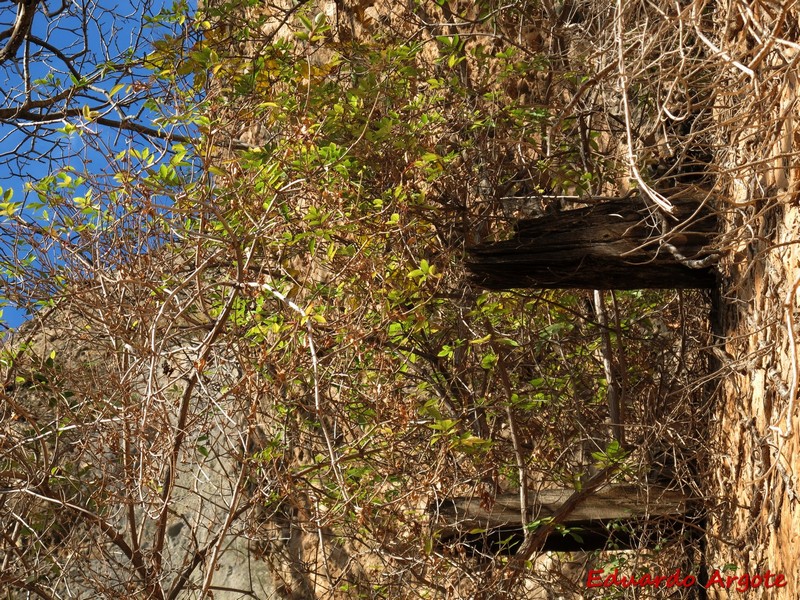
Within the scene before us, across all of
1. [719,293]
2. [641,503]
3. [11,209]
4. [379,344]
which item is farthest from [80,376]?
[719,293]

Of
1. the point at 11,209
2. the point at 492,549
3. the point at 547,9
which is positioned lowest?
the point at 492,549

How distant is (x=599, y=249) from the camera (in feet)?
13.4

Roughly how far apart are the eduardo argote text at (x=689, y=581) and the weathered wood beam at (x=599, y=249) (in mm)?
1353

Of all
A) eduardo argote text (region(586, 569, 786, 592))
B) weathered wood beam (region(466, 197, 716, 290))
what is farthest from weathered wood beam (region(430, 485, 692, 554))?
weathered wood beam (region(466, 197, 716, 290))

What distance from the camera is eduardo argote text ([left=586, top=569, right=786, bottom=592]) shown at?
3834 millimetres

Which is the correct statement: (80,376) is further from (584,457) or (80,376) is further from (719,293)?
(719,293)

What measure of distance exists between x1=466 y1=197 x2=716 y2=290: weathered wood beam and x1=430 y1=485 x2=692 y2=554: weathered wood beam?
116 centimetres

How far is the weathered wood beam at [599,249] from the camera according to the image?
13.4 feet

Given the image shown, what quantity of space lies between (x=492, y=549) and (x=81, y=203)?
2.88 meters

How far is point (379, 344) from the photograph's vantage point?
471cm

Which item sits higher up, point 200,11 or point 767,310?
point 200,11

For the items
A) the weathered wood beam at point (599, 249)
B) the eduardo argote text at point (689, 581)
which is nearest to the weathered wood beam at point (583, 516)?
the eduardo argote text at point (689, 581)

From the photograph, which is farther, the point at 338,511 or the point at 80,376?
the point at 80,376

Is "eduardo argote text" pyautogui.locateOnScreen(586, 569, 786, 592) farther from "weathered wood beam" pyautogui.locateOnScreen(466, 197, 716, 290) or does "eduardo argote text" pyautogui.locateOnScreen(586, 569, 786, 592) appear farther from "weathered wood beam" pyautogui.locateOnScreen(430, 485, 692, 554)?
"weathered wood beam" pyautogui.locateOnScreen(466, 197, 716, 290)
